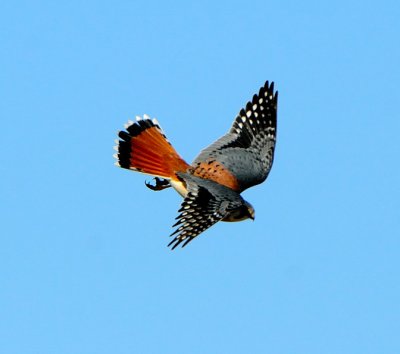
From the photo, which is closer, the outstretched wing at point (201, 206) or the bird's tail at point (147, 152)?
the outstretched wing at point (201, 206)

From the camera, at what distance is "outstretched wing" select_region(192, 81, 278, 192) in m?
16.7

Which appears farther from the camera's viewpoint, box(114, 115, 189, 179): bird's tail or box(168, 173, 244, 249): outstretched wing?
box(114, 115, 189, 179): bird's tail

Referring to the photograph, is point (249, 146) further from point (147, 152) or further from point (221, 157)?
point (147, 152)

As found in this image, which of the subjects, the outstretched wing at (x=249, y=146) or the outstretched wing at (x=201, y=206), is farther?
the outstretched wing at (x=249, y=146)

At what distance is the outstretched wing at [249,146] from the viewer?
16.7 metres

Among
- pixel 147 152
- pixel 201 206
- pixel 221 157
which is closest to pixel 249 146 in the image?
pixel 221 157

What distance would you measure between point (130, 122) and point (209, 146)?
1.36 meters

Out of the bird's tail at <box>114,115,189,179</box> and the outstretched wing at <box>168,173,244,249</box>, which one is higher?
the bird's tail at <box>114,115,189,179</box>

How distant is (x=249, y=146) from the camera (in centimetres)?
1738

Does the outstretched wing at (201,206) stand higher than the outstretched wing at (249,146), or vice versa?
the outstretched wing at (249,146)

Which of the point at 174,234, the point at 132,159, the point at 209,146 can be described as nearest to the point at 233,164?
the point at 209,146

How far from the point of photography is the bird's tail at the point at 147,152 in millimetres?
16750

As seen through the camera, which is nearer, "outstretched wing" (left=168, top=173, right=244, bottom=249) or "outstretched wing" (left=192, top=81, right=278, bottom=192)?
"outstretched wing" (left=168, top=173, right=244, bottom=249)

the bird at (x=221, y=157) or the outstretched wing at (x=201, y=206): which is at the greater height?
the bird at (x=221, y=157)
